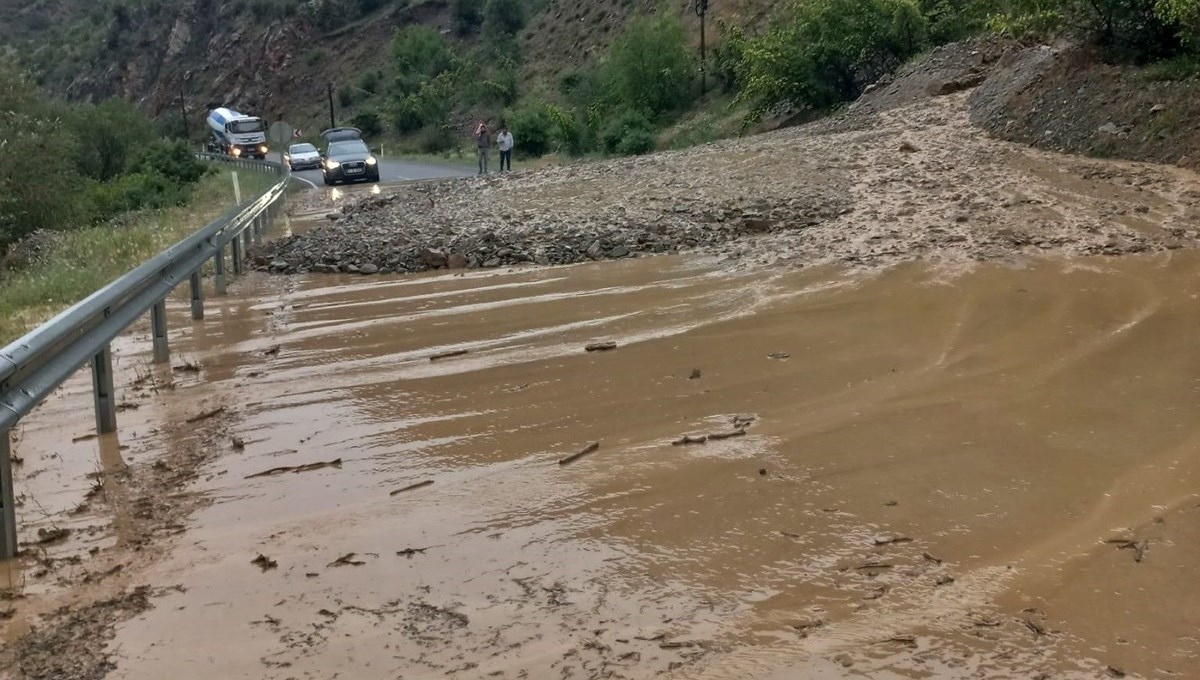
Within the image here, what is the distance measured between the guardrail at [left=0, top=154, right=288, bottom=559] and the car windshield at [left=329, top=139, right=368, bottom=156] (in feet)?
90.7

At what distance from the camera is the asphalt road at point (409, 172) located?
3812 cm

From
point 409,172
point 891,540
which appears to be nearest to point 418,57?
point 409,172

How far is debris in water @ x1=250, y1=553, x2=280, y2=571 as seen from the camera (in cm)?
442

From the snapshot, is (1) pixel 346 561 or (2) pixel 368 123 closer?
(1) pixel 346 561

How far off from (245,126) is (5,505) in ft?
210

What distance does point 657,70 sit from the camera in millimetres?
47562

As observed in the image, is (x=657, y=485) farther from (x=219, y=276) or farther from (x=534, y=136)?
(x=534, y=136)

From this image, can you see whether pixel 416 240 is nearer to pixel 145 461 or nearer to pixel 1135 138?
pixel 145 461

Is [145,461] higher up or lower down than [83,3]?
lower down

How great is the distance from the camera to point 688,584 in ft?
13.5

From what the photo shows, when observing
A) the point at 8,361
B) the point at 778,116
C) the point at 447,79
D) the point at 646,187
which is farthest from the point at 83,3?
the point at 8,361

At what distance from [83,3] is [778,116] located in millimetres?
146282

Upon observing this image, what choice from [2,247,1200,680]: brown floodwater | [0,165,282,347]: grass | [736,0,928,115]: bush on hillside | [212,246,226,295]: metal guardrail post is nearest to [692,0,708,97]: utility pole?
[736,0,928,115]: bush on hillside

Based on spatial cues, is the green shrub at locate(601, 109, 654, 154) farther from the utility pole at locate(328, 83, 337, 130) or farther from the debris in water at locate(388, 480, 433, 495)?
the utility pole at locate(328, 83, 337, 130)
